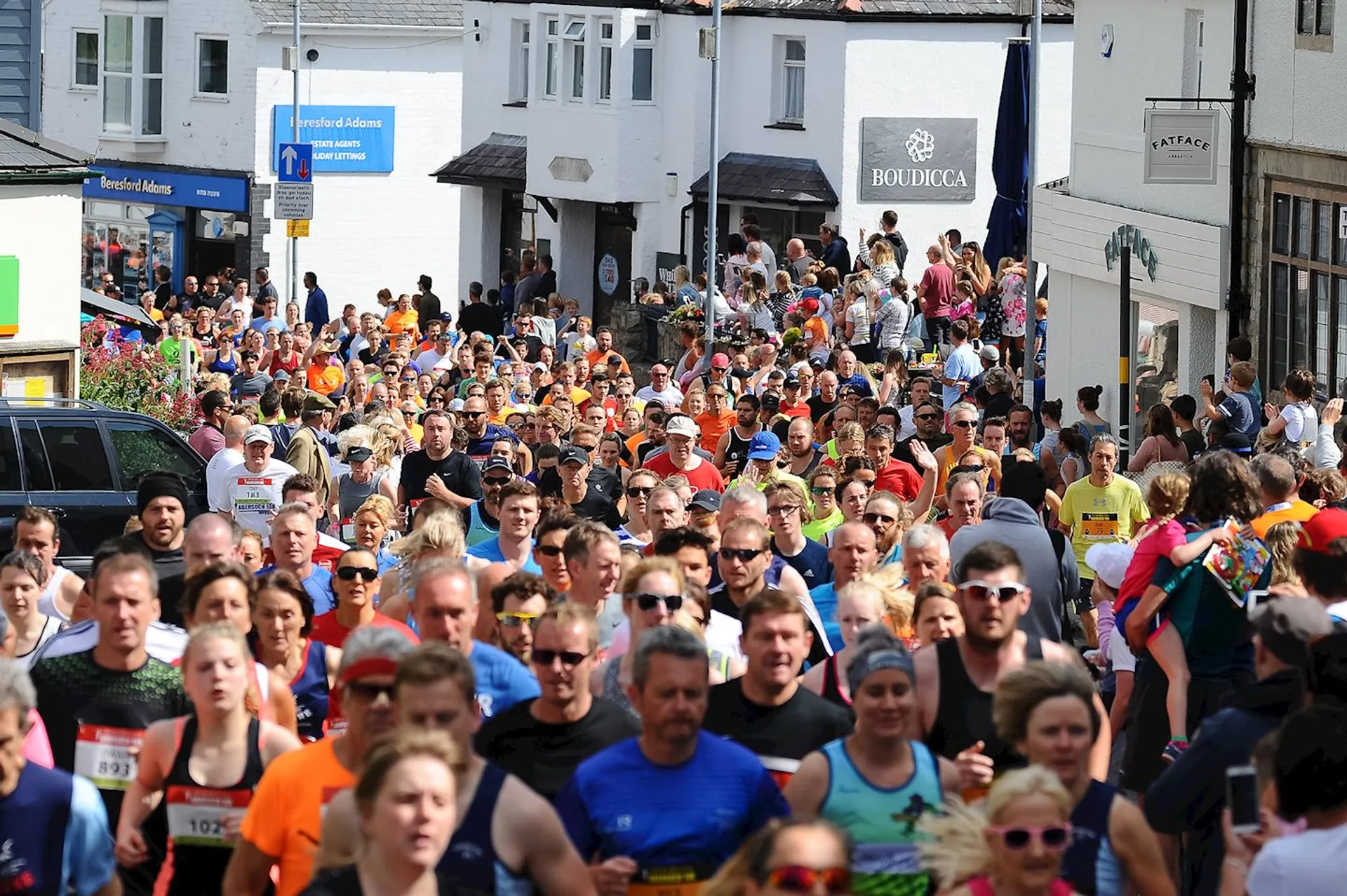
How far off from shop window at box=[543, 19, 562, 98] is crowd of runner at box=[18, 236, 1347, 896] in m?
29.4

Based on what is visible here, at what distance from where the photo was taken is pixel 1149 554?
9711 millimetres

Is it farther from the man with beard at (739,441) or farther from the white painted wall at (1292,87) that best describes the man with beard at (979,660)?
the white painted wall at (1292,87)

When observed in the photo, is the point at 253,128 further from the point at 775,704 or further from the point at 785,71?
the point at 775,704

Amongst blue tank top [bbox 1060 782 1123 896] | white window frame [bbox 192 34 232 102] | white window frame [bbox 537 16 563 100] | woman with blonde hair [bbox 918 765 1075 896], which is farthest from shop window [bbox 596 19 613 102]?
woman with blonde hair [bbox 918 765 1075 896]

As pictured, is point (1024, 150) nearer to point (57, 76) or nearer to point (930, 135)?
point (930, 135)

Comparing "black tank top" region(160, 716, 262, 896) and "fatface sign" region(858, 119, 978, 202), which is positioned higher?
"fatface sign" region(858, 119, 978, 202)

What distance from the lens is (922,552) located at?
10117mm

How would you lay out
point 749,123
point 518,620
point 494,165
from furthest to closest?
point 494,165 → point 749,123 → point 518,620

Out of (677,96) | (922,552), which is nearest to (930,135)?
(677,96)

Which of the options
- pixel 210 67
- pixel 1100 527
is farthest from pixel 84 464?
pixel 210 67

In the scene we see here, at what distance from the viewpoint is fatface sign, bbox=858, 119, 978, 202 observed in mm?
37531

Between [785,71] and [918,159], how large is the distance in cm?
266

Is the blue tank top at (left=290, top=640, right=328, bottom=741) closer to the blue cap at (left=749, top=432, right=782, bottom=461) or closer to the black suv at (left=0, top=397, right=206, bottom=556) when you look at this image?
the blue cap at (left=749, top=432, right=782, bottom=461)

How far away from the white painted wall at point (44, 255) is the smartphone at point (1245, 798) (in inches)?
749
